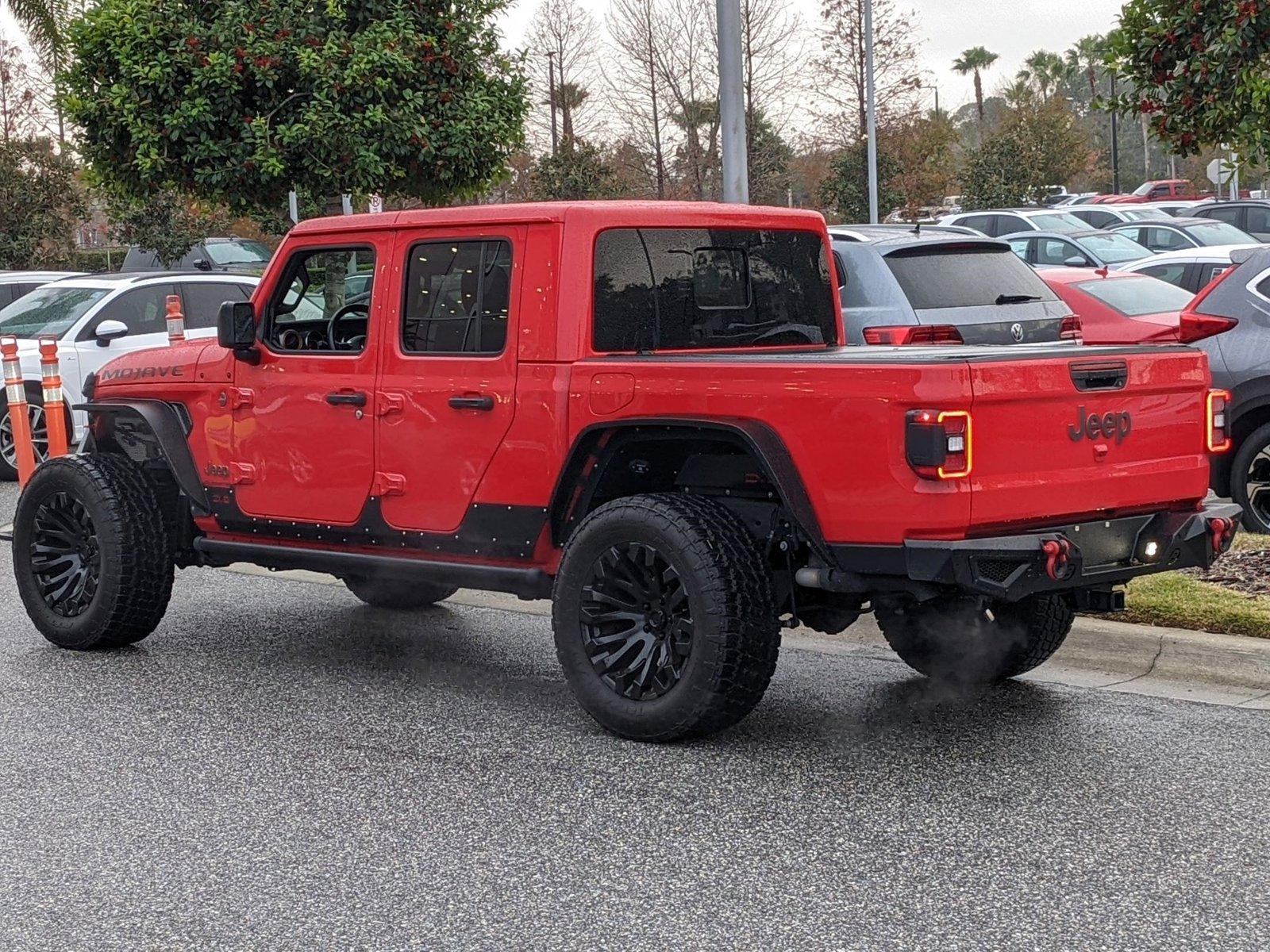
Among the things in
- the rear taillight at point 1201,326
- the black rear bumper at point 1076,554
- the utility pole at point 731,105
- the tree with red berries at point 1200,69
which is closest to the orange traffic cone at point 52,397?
the utility pole at point 731,105

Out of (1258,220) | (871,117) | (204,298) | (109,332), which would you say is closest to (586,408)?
(109,332)

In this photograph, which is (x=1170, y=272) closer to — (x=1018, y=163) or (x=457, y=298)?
(x=457, y=298)

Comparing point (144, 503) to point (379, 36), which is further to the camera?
point (379, 36)

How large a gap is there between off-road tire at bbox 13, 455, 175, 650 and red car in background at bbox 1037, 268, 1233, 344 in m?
6.45

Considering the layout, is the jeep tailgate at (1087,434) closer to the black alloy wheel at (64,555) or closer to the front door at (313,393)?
the front door at (313,393)

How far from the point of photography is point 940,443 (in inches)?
202

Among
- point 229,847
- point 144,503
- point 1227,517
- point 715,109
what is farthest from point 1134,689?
point 715,109

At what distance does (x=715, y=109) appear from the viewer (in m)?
34.3

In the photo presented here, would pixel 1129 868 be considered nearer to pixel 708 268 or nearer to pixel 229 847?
pixel 229 847

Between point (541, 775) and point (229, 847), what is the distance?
1.12 metres

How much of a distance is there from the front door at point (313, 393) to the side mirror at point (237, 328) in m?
0.09

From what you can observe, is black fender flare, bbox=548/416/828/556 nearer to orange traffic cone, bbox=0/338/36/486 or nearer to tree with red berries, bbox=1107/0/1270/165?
tree with red berries, bbox=1107/0/1270/165

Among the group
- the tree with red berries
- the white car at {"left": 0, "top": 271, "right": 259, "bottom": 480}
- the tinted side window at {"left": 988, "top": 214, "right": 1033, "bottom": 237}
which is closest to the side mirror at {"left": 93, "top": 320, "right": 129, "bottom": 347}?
the white car at {"left": 0, "top": 271, "right": 259, "bottom": 480}

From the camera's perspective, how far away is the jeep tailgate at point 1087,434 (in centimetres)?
527
